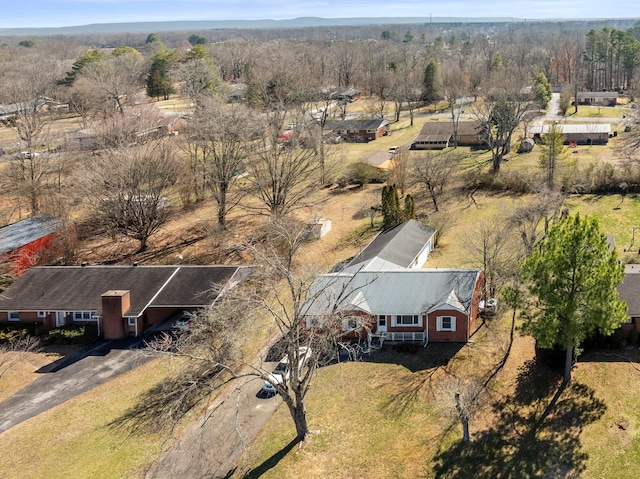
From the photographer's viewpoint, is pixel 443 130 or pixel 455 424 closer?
pixel 455 424

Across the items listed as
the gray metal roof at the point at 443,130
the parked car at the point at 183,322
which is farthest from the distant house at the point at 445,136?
the parked car at the point at 183,322

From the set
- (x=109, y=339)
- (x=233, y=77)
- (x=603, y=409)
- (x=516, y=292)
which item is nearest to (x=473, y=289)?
(x=516, y=292)

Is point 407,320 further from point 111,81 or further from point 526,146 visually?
point 111,81

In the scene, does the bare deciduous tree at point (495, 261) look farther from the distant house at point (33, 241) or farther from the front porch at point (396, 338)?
the distant house at point (33, 241)

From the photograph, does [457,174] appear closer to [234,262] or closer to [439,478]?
[234,262]

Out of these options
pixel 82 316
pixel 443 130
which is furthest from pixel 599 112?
pixel 82 316

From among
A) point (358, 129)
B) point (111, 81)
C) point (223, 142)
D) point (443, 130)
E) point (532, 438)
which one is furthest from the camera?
point (111, 81)
